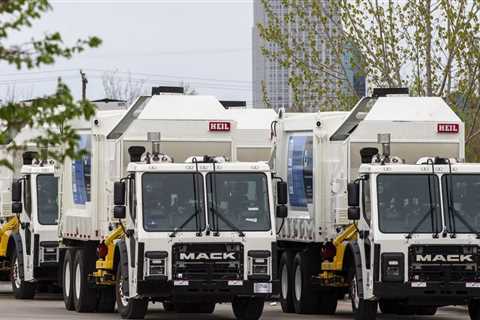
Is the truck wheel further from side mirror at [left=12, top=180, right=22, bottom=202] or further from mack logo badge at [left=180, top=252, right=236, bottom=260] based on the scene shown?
side mirror at [left=12, top=180, right=22, bottom=202]

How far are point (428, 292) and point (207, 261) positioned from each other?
10.3 ft

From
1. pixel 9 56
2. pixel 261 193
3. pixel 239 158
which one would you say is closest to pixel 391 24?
pixel 239 158

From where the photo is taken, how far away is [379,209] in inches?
910

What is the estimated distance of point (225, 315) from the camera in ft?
89.5

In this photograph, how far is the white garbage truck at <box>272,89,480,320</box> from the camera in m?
23.0

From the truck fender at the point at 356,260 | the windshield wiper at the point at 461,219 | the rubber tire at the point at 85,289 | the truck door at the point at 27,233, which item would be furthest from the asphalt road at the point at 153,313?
the windshield wiper at the point at 461,219

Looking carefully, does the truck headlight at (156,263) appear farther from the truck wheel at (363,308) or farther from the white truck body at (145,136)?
the truck wheel at (363,308)

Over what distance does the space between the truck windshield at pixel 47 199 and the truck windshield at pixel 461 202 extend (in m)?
10.0

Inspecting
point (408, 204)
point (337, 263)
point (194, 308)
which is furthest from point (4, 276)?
point (408, 204)

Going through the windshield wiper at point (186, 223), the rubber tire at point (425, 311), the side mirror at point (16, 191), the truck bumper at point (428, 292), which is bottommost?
the rubber tire at point (425, 311)

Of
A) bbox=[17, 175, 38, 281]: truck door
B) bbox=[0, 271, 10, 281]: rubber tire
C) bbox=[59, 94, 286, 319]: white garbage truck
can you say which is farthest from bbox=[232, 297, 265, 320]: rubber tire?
bbox=[0, 271, 10, 281]: rubber tire

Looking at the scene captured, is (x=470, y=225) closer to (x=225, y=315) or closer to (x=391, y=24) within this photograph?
(x=225, y=315)

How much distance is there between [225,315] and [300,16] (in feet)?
40.7

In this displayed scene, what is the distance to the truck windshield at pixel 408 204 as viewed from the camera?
23.1 meters
